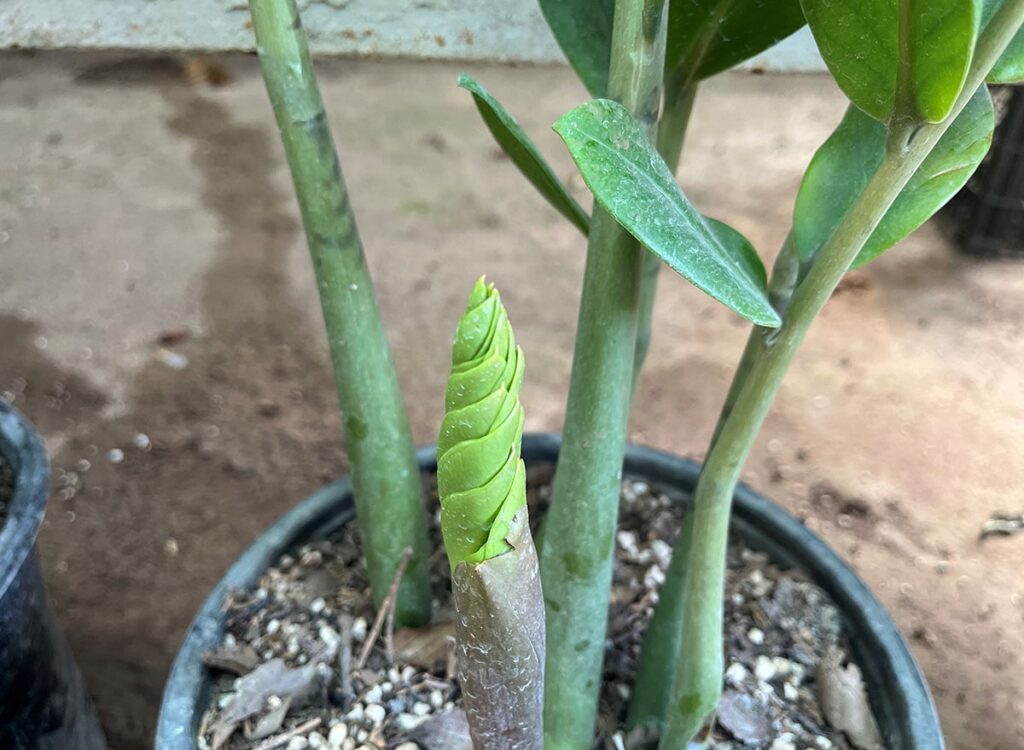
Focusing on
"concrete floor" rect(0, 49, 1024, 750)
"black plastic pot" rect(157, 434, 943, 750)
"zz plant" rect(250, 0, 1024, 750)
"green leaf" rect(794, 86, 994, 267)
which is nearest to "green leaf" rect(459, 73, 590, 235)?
"zz plant" rect(250, 0, 1024, 750)

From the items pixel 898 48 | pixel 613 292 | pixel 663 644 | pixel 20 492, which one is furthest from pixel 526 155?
pixel 20 492

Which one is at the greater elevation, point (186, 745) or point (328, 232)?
point (328, 232)

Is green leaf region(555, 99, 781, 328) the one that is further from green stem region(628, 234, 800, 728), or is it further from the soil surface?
the soil surface

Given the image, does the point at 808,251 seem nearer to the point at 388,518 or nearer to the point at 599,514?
the point at 599,514

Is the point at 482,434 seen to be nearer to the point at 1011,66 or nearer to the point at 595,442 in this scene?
the point at 595,442

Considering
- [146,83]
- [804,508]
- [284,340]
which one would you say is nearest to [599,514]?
[804,508]

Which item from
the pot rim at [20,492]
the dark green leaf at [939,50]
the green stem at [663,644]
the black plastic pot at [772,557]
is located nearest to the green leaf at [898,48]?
the dark green leaf at [939,50]

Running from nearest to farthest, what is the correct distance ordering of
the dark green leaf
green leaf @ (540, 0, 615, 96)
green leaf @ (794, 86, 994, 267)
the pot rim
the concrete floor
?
the dark green leaf → green leaf @ (794, 86, 994, 267) → green leaf @ (540, 0, 615, 96) → the pot rim → the concrete floor
